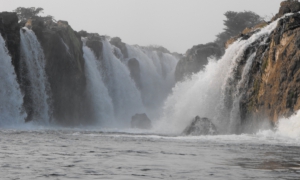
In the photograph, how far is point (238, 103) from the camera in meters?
33.9

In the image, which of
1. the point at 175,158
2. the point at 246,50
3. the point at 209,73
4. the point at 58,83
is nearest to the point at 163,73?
the point at 58,83

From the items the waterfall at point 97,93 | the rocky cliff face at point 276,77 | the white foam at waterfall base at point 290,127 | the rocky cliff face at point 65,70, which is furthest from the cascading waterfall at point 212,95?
the waterfall at point 97,93

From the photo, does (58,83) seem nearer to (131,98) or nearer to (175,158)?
(131,98)

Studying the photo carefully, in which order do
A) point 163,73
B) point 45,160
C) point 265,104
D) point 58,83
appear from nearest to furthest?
1. point 45,160
2. point 265,104
3. point 58,83
4. point 163,73

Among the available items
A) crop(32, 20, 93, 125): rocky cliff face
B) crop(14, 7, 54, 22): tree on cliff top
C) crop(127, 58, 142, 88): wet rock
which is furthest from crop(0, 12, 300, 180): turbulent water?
crop(14, 7, 54, 22): tree on cliff top

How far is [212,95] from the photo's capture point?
3922 centimetres

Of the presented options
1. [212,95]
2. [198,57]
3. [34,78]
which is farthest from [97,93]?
[212,95]

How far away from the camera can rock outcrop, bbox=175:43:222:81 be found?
75375 millimetres

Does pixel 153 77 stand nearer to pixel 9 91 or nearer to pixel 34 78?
pixel 34 78

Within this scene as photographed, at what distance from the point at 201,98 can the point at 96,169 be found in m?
29.9

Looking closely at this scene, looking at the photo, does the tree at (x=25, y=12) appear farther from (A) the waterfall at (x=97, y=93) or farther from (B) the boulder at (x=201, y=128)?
(B) the boulder at (x=201, y=128)

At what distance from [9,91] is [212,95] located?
17.5 metres

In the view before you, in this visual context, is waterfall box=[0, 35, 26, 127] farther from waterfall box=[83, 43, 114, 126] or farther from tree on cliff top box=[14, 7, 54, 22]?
tree on cliff top box=[14, 7, 54, 22]

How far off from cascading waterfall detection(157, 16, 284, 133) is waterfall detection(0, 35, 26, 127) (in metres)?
12.5
